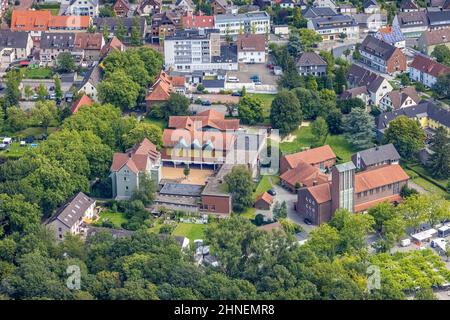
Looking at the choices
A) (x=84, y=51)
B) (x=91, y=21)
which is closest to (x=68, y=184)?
(x=84, y=51)

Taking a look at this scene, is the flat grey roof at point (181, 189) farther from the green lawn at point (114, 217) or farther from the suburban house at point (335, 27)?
the suburban house at point (335, 27)

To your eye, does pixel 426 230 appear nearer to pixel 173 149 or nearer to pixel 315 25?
pixel 173 149

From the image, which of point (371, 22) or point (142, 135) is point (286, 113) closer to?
point (142, 135)

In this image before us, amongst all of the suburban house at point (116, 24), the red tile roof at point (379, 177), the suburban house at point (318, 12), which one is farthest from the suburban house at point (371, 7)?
the red tile roof at point (379, 177)

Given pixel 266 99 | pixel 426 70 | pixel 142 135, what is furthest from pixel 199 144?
pixel 426 70

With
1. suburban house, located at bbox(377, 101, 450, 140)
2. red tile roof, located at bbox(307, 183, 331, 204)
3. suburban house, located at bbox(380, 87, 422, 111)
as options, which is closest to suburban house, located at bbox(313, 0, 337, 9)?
suburban house, located at bbox(380, 87, 422, 111)
